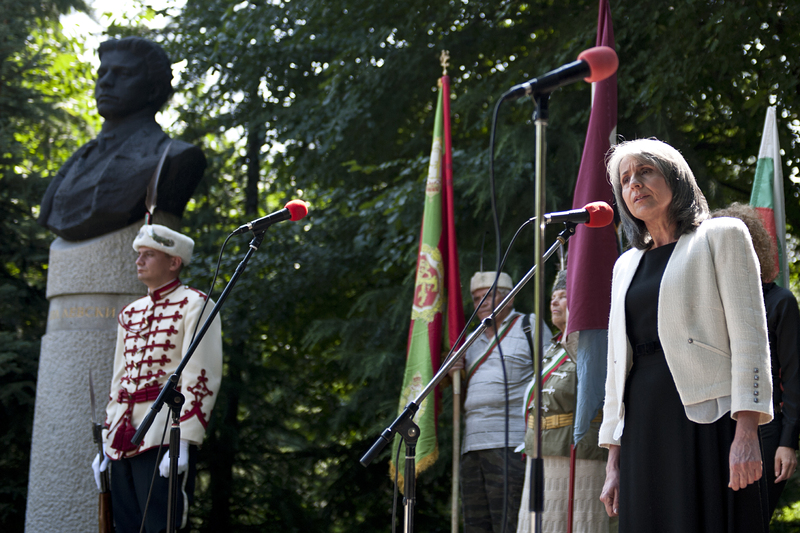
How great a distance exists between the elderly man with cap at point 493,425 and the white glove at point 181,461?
1473 mm

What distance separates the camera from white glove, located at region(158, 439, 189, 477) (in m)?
3.63

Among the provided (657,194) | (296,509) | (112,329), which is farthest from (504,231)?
(657,194)

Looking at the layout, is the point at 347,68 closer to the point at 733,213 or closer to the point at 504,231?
the point at 504,231

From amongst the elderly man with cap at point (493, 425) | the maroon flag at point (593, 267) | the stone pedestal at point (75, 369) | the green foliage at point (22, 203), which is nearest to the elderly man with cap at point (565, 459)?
the maroon flag at point (593, 267)

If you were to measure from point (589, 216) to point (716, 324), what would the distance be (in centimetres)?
50

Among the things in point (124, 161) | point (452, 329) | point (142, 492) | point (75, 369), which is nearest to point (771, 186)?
point (452, 329)

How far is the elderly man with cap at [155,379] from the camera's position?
154 inches

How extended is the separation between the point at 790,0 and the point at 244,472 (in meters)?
6.24

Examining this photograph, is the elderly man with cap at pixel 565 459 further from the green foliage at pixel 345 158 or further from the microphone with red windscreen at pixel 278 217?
the green foliage at pixel 345 158

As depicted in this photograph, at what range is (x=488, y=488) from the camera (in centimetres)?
434

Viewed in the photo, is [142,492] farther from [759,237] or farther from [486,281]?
[759,237]

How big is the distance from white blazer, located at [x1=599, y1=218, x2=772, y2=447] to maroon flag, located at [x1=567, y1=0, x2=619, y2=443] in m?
1.31

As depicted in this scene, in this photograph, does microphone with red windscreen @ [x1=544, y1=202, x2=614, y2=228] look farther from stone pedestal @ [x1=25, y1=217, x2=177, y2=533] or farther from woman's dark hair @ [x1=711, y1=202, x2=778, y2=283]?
stone pedestal @ [x1=25, y1=217, x2=177, y2=533]

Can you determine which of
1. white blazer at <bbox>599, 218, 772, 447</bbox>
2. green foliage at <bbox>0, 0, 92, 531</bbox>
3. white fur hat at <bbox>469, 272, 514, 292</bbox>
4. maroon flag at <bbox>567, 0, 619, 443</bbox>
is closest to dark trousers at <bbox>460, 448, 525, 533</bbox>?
maroon flag at <bbox>567, 0, 619, 443</bbox>
